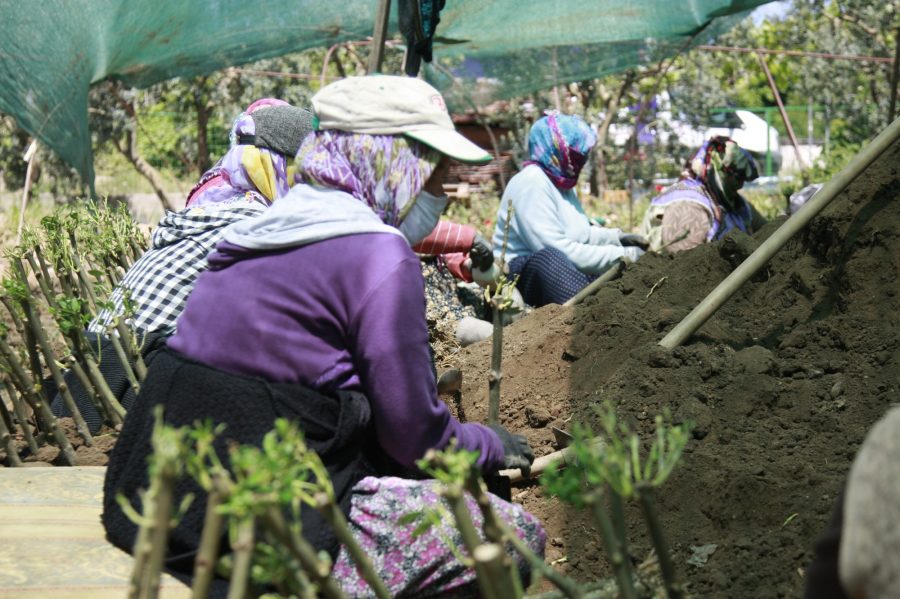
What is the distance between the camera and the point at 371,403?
230 cm

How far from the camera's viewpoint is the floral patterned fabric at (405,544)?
7.36 feet

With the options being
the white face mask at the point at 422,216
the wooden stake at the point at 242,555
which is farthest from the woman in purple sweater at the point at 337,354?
the wooden stake at the point at 242,555

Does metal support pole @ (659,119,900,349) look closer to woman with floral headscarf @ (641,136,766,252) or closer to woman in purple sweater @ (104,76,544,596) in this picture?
woman in purple sweater @ (104,76,544,596)

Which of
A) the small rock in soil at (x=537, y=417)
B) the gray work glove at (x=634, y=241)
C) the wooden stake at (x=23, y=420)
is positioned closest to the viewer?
the wooden stake at (x=23, y=420)

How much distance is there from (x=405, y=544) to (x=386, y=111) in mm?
890

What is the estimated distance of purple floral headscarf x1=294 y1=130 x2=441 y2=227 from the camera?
2381 mm

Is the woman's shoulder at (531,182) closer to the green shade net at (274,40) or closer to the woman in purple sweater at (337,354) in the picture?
the green shade net at (274,40)

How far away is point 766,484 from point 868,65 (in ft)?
43.4

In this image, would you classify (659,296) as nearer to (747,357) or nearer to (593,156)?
(747,357)

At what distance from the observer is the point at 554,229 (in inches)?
238

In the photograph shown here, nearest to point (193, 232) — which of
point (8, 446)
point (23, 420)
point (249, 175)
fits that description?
point (249, 175)

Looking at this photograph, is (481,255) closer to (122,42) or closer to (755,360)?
(122,42)

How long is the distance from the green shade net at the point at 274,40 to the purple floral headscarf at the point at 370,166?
3.39 metres

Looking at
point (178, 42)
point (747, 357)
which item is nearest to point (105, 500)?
point (747, 357)
